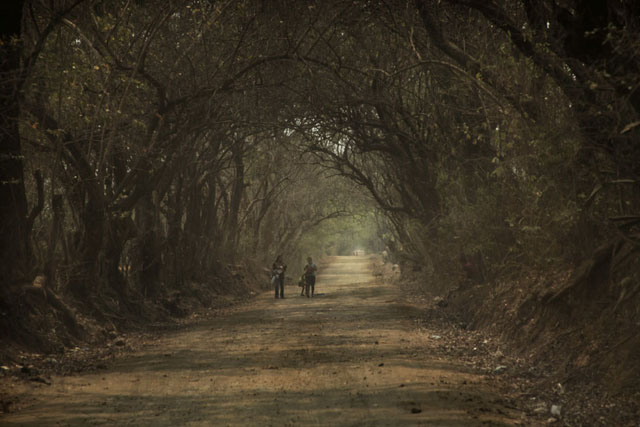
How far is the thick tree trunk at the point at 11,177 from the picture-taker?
1080cm

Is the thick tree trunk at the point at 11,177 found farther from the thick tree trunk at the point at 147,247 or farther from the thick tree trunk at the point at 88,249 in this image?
the thick tree trunk at the point at 147,247

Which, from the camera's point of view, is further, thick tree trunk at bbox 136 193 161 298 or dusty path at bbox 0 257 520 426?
thick tree trunk at bbox 136 193 161 298

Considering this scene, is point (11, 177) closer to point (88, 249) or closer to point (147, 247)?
point (88, 249)

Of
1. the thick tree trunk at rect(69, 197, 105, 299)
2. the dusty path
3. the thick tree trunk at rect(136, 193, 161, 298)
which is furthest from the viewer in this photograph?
the thick tree trunk at rect(136, 193, 161, 298)

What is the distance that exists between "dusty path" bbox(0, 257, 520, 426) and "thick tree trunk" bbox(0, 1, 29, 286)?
2590 mm

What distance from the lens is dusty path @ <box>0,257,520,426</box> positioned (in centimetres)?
757

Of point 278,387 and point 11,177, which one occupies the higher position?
point 11,177

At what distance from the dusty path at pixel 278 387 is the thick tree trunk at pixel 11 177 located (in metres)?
2.59

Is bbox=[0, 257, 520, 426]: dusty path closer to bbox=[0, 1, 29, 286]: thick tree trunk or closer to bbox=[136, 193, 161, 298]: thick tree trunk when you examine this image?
bbox=[0, 1, 29, 286]: thick tree trunk

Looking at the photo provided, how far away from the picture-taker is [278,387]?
922cm

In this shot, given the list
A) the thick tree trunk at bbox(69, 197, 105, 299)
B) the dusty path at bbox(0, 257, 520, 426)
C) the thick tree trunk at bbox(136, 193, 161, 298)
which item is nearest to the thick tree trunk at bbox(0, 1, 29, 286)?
the dusty path at bbox(0, 257, 520, 426)

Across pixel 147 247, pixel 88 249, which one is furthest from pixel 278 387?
pixel 147 247

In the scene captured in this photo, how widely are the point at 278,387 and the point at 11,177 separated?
20.0ft

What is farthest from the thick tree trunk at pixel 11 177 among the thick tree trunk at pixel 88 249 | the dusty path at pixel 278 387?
the thick tree trunk at pixel 88 249
